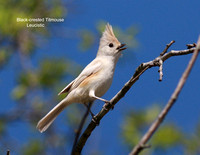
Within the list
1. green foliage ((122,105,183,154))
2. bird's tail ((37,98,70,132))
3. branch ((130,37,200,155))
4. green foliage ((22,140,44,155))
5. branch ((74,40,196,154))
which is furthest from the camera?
green foliage ((22,140,44,155))

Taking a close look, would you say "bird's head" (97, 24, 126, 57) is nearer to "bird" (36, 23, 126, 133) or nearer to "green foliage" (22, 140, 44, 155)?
"bird" (36, 23, 126, 133)

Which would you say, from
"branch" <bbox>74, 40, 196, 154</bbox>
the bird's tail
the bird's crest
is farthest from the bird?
"branch" <bbox>74, 40, 196, 154</bbox>

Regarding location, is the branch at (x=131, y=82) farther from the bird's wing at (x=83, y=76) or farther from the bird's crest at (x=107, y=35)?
the bird's crest at (x=107, y=35)

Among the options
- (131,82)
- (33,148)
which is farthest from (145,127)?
(131,82)

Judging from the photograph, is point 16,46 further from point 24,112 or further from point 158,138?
point 158,138

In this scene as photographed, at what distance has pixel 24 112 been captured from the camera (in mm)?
7250

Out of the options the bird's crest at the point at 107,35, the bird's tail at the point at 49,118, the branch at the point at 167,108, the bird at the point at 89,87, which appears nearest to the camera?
the branch at the point at 167,108

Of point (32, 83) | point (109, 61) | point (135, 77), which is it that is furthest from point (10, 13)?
point (135, 77)

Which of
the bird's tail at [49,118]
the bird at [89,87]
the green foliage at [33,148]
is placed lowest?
the green foliage at [33,148]

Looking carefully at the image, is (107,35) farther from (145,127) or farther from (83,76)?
(145,127)

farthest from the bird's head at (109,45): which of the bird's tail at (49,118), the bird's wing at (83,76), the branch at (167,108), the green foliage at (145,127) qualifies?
the branch at (167,108)

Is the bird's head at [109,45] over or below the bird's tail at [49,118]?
over

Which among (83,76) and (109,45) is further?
(109,45)

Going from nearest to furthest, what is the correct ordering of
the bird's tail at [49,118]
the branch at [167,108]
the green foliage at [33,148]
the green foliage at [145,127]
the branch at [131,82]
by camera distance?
the branch at [167,108] → the branch at [131,82] → the bird's tail at [49,118] → the green foliage at [145,127] → the green foliage at [33,148]
